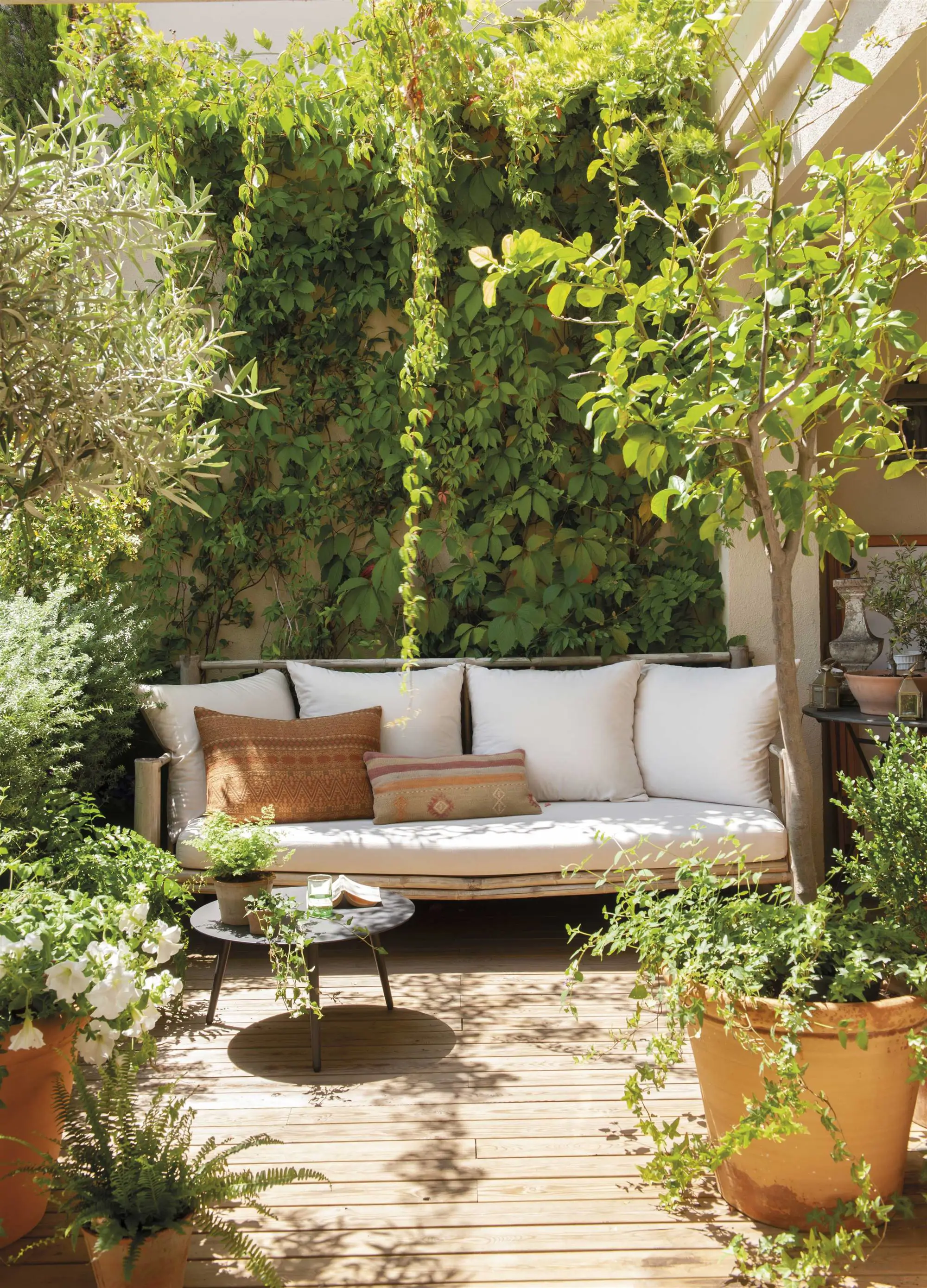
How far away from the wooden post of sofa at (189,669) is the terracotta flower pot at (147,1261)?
2.83 m

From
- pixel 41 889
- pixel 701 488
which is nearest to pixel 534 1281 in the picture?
pixel 41 889

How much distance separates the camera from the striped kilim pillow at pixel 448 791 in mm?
3623

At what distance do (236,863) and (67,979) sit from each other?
1101 mm

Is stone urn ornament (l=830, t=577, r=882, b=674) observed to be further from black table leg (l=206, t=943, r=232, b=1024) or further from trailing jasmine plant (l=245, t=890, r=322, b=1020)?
black table leg (l=206, t=943, r=232, b=1024)

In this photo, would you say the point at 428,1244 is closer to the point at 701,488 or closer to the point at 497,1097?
the point at 497,1097

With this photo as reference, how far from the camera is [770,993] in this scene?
192 cm

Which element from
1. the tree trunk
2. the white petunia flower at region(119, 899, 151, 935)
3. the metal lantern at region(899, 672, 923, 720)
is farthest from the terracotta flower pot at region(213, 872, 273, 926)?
the metal lantern at region(899, 672, 923, 720)

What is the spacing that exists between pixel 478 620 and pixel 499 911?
1.22 metres

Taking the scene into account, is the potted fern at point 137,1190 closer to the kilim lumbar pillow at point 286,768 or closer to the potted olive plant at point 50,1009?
the potted olive plant at point 50,1009

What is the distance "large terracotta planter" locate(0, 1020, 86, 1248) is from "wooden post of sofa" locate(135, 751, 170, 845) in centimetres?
165

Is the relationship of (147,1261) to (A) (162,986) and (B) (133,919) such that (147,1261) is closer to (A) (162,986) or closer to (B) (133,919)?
(A) (162,986)

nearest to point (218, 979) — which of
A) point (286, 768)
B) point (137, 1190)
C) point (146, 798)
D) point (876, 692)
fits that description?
point (146, 798)

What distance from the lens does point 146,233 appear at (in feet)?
4.81

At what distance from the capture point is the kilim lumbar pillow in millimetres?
3654
